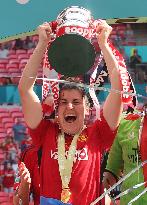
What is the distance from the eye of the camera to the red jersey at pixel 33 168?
179 cm

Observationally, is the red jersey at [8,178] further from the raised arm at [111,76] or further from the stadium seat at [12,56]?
the raised arm at [111,76]

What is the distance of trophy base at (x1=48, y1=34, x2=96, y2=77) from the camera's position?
1679 millimetres

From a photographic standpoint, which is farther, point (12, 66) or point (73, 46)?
point (12, 66)

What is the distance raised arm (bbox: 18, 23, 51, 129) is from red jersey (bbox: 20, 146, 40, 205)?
9 centimetres

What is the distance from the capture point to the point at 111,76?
67.8 inches

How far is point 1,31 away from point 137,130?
3.11 ft

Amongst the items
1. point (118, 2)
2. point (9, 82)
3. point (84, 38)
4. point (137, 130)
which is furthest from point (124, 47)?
point (84, 38)

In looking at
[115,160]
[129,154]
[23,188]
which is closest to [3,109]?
[115,160]

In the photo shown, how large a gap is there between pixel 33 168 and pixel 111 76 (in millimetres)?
378

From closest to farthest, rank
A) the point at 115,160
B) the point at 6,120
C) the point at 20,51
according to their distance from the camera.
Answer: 1. the point at 115,160
2. the point at 20,51
3. the point at 6,120

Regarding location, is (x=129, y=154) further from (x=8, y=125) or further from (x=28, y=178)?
(x=8, y=125)

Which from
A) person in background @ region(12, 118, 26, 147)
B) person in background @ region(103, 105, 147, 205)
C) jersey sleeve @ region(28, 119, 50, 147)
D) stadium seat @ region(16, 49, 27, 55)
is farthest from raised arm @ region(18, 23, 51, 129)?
person in background @ region(12, 118, 26, 147)

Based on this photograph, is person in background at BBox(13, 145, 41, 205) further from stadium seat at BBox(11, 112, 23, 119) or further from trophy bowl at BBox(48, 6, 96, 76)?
stadium seat at BBox(11, 112, 23, 119)

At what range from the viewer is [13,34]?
269cm
